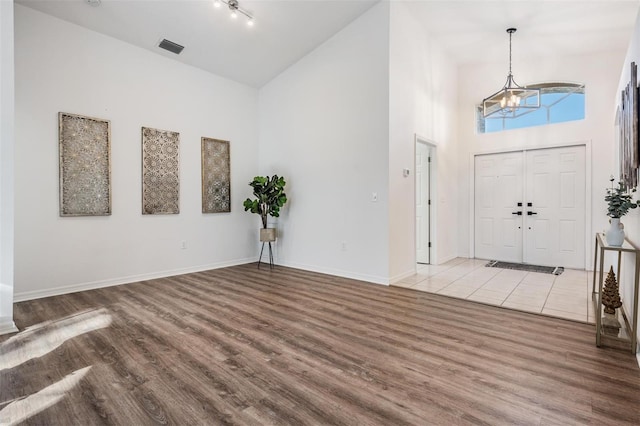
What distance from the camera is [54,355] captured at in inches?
93.5

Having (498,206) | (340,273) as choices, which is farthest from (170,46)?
(498,206)

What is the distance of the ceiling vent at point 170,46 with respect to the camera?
4.60 metres

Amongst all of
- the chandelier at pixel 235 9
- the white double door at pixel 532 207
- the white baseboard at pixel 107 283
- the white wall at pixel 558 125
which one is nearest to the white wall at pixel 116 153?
the white baseboard at pixel 107 283

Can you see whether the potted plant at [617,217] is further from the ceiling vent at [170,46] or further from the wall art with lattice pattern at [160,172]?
the ceiling vent at [170,46]

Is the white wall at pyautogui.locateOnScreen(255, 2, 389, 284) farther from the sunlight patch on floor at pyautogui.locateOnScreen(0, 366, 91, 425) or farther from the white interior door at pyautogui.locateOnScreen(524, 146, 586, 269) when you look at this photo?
the sunlight patch on floor at pyautogui.locateOnScreen(0, 366, 91, 425)

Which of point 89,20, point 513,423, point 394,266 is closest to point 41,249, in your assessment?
point 89,20

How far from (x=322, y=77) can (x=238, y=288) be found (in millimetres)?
3471

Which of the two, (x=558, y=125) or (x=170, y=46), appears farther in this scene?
(x=558, y=125)

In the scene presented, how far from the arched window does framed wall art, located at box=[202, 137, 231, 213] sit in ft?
16.4

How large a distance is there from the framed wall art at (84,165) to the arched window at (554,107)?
6389 mm

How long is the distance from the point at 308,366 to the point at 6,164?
3.10m

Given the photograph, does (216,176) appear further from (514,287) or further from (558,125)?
(558,125)

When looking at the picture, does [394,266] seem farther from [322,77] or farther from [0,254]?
[0,254]

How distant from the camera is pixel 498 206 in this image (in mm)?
6066
